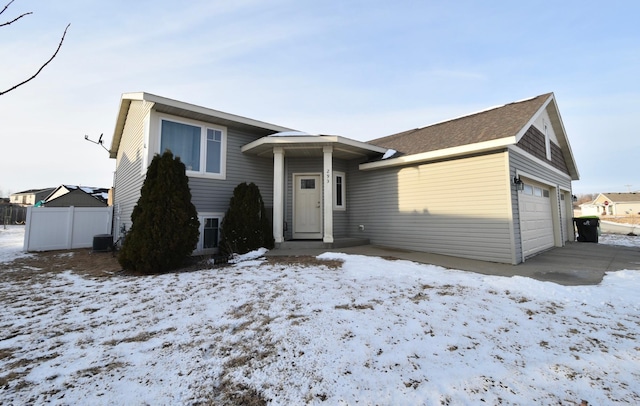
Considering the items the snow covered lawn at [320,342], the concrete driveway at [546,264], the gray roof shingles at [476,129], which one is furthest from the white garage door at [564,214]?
the snow covered lawn at [320,342]

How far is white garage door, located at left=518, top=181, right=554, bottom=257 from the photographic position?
6828 millimetres

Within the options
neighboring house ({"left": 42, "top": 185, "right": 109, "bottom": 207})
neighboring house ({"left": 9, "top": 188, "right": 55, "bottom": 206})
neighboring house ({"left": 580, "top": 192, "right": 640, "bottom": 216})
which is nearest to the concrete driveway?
neighboring house ({"left": 42, "top": 185, "right": 109, "bottom": 207})

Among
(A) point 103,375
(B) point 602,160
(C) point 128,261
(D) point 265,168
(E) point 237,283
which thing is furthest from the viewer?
(B) point 602,160

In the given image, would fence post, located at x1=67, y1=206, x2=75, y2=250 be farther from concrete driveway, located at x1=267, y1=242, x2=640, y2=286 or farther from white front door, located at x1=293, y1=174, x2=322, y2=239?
white front door, located at x1=293, y1=174, x2=322, y2=239

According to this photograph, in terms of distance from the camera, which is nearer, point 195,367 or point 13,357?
point 195,367

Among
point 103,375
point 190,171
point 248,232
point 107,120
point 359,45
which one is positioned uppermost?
point 359,45

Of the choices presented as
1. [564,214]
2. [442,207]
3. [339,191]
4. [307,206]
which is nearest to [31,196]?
[307,206]

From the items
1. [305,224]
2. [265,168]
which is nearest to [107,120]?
[265,168]

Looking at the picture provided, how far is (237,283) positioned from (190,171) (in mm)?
4055

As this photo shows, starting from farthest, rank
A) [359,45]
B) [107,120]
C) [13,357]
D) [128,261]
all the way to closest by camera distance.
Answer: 1. [107,120]
2. [359,45]
3. [128,261]
4. [13,357]

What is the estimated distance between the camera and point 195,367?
2.04 meters

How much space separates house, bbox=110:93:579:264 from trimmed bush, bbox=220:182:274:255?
60cm

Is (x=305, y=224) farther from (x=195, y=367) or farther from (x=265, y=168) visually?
(x=195, y=367)

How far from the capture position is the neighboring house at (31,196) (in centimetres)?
3962
